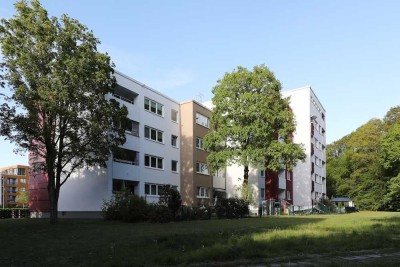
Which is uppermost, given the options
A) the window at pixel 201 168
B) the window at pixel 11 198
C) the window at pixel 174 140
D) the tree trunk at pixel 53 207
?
the window at pixel 174 140

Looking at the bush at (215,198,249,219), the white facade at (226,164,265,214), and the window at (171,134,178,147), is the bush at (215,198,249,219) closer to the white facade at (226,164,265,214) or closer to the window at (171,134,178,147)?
the window at (171,134,178,147)

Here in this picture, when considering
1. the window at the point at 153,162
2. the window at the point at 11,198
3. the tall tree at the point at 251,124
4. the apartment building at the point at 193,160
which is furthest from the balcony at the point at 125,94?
the window at the point at 11,198

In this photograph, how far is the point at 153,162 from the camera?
4191 cm

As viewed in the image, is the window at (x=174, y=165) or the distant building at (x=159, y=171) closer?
the distant building at (x=159, y=171)

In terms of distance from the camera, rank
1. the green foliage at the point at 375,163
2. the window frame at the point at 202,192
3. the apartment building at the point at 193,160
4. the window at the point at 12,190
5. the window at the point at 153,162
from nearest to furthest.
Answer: the window at the point at 153,162
the apartment building at the point at 193,160
the window frame at the point at 202,192
the green foliage at the point at 375,163
the window at the point at 12,190

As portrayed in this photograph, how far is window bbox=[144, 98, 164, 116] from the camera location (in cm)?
4159

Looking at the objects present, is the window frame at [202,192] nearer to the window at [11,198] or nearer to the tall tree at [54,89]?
the tall tree at [54,89]

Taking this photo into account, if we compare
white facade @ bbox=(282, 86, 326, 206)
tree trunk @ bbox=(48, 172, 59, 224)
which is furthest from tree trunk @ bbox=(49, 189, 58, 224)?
white facade @ bbox=(282, 86, 326, 206)

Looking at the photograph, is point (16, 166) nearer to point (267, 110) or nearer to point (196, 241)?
point (267, 110)

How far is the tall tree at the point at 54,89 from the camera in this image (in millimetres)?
23469

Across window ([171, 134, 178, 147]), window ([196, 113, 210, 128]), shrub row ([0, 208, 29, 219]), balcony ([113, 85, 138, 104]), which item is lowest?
shrub row ([0, 208, 29, 219])

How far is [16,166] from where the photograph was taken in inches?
5827

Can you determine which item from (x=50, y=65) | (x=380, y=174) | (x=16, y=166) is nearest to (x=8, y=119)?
(x=50, y=65)

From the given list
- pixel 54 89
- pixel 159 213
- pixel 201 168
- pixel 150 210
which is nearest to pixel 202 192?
pixel 201 168
